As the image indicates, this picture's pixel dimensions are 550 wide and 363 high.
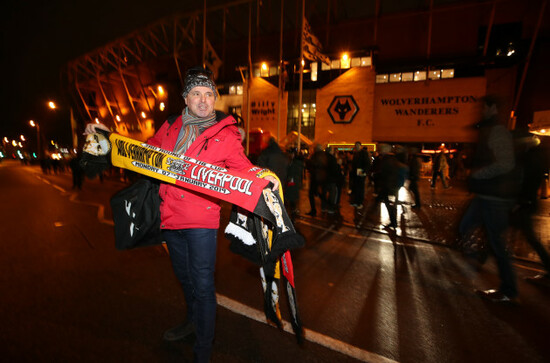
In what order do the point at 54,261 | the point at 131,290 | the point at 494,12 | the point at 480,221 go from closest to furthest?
the point at 131,290
the point at 480,221
the point at 54,261
the point at 494,12

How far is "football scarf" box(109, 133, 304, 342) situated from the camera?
182 centimetres

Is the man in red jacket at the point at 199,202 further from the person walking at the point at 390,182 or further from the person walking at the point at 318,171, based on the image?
the person walking at the point at 318,171

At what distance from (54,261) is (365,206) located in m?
8.17

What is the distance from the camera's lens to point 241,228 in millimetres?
2176

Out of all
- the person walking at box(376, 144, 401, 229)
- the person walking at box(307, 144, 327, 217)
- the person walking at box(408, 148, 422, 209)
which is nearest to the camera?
the person walking at box(376, 144, 401, 229)

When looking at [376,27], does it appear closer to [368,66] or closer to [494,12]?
[368,66]

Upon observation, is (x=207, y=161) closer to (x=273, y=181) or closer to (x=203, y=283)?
(x=273, y=181)

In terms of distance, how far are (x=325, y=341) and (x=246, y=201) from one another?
1.47m

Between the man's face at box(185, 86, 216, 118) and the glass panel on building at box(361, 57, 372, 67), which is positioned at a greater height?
the glass panel on building at box(361, 57, 372, 67)

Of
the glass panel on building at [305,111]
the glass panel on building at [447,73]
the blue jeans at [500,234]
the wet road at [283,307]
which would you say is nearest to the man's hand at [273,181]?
the wet road at [283,307]

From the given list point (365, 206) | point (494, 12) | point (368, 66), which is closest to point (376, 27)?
point (368, 66)

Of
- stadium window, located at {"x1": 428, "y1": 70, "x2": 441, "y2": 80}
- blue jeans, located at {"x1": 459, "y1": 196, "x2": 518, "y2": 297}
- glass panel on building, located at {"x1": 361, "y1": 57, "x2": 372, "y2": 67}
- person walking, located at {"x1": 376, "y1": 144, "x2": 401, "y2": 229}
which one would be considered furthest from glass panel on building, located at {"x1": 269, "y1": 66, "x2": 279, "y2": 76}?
blue jeans, located at {"x1": 459, "y1": 196, "x2": 518, "y2": 297}

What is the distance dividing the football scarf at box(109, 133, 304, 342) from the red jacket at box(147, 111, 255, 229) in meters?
0.09

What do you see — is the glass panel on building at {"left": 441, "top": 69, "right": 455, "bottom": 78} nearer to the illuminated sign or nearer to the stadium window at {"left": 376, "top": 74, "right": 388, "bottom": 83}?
the stadium window at {"left": 376, "top": 74, "right": 388, "bottom": 83}
